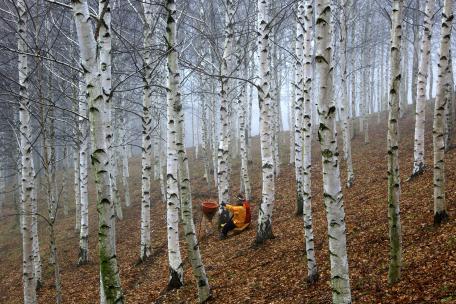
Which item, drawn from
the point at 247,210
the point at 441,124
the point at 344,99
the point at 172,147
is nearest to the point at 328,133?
the point at 172,147

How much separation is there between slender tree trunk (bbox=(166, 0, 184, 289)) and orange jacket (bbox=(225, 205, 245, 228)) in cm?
330

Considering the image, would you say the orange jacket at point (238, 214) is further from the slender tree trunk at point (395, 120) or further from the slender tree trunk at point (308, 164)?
the slender tree trunk at point (395, 120)

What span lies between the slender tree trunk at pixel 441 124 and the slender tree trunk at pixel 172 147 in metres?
4.48

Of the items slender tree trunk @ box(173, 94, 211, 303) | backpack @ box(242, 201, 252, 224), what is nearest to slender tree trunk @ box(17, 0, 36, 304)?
slender tree trunk @ box(173, 94, 211, 303)

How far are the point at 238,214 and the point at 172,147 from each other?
478 cm

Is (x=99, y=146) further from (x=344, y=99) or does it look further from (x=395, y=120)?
(x=344, y=99)

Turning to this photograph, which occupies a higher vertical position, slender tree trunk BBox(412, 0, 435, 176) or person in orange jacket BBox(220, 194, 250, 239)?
slender tree trunk BBox(412, 0, 435, 176)

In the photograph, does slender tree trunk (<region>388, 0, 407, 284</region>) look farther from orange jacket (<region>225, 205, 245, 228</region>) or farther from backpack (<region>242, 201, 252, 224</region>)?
orange jacket (<region>225, 205, 245, 228</region>)

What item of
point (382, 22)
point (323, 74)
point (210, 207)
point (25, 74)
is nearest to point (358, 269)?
point (323, 74)

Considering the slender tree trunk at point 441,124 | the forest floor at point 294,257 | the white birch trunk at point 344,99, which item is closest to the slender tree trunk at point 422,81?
the forest floor at point 294,257

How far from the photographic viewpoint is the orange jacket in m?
10.6

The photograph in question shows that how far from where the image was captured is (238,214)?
10.8 meters

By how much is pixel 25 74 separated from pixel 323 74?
22.4ft

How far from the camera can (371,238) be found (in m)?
7.31
